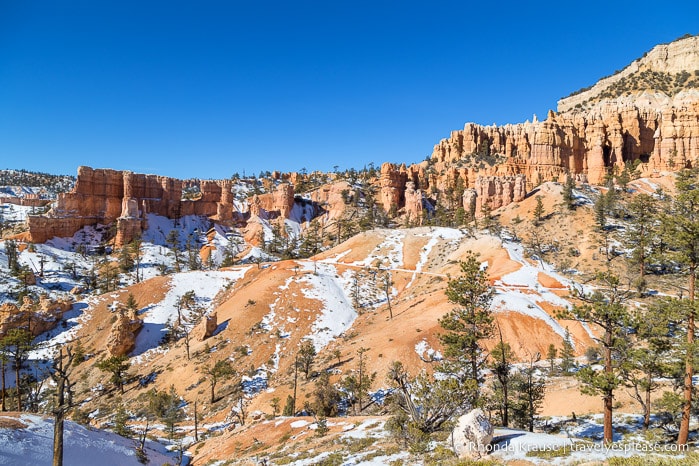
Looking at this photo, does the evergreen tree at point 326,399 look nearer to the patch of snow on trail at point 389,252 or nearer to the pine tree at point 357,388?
the pine tree at point 357,388

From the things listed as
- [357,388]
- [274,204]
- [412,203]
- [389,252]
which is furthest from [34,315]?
[412,203]

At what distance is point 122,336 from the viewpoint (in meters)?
54.1

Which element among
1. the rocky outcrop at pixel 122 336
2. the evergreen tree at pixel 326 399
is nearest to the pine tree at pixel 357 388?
the evergreen tree at pixel 326 399

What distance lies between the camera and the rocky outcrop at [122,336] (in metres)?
53.5

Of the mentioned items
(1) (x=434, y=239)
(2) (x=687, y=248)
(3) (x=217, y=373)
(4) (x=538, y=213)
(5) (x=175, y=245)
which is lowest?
(3) (x=217, y=373)

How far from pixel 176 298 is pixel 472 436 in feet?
208

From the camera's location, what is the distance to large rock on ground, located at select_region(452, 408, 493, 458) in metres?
13.0

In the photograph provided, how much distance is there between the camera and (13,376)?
5209 cm

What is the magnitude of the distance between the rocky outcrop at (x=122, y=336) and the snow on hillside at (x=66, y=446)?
32.7 metres

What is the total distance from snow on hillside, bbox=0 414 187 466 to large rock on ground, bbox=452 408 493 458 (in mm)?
20860

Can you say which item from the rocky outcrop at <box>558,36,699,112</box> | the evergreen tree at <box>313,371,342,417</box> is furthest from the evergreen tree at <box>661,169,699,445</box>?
the rocky outcrop at <box>558,36,699,112</box>

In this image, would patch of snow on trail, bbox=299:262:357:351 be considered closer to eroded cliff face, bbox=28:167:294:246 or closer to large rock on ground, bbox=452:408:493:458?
large rock on ground, bbox=452:408:493:458

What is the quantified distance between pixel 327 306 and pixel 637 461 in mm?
49576

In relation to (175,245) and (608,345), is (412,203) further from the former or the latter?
(608,345)
